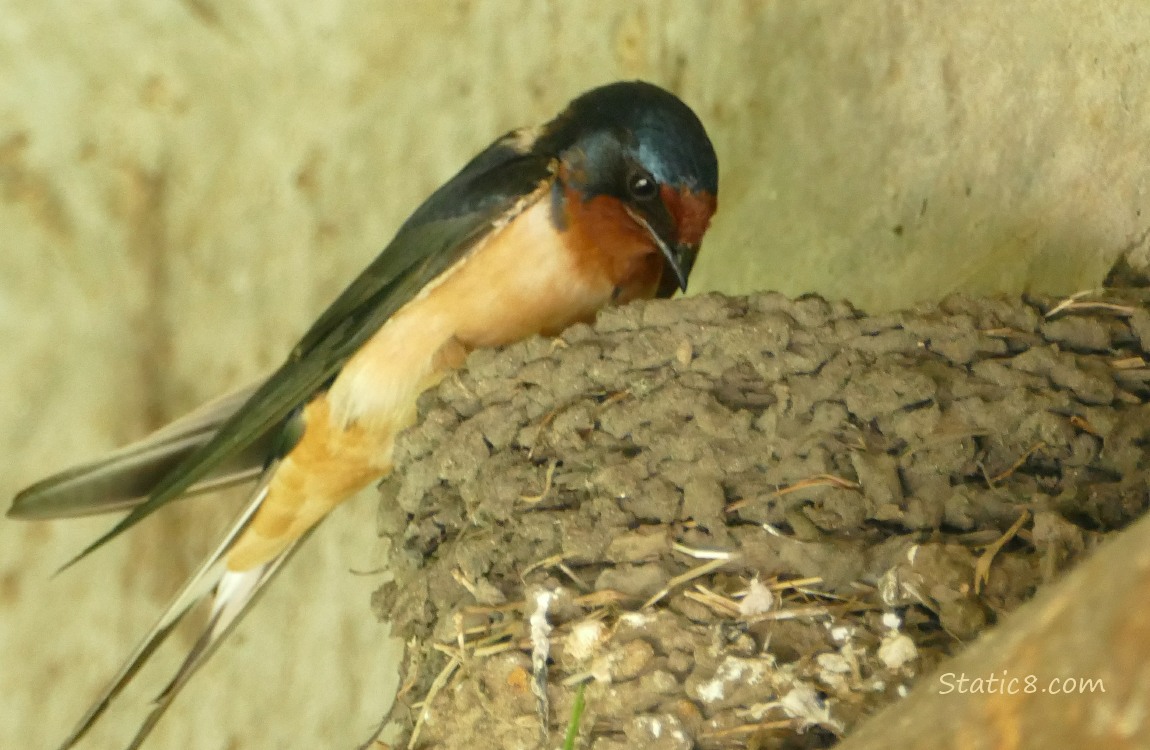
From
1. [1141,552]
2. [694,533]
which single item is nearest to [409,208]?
[694,533]

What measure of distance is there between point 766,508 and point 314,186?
160 centimetres

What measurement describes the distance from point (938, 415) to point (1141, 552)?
97 cm

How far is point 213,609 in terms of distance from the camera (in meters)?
2.54

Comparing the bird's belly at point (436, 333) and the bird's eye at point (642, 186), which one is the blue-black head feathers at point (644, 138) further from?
the bird's belly at point (436, 333)

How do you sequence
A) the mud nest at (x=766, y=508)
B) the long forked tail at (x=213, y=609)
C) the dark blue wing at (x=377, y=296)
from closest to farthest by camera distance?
the mud nest at (x=766, y=508), the dark blue wing at (x=377, y=296), the long forked tail at (x=213, y=609)

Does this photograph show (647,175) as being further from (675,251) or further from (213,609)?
(213,609)

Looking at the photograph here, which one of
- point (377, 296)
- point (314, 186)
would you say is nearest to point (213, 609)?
point (377, 296)

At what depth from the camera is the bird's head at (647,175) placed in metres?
2.17

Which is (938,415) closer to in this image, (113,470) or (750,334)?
(750,334)

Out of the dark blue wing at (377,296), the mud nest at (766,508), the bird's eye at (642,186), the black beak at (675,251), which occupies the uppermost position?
the dark blue wing at (377,296)

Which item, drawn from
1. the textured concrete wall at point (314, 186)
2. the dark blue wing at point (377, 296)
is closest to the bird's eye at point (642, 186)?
the dark blue wing at point (377, 296)

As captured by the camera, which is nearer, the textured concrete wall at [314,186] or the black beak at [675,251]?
the black beak at [675,251]

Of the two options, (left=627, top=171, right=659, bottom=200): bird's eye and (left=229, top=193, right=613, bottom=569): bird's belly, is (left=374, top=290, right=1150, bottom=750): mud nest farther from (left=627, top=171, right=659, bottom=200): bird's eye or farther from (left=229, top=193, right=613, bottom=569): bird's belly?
(left=627, top=171, right=659, bottom=200): bird's eye

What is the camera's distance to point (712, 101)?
3.00 metres
